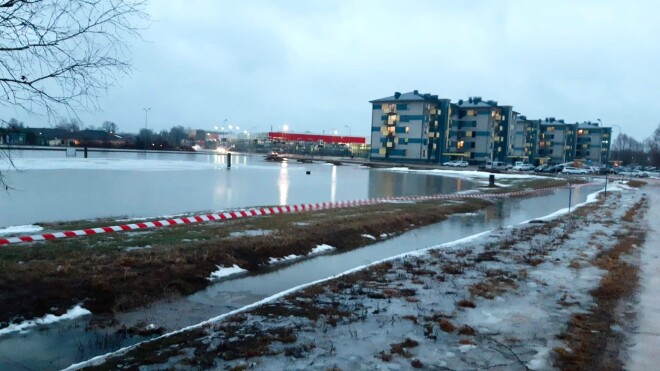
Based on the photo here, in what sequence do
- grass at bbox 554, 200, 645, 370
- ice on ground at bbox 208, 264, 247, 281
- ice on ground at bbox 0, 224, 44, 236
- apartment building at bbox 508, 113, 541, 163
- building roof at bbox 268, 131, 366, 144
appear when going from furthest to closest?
building roof at bbox 268, 131, 366, 144, apartment building at bbox 508, 113, 541, 163, ice on ground at bbox 0, 224, 44, 236, ice on ground at bbox 208, 264, 247, 281, grass at bbox 554, 200, 645, 370

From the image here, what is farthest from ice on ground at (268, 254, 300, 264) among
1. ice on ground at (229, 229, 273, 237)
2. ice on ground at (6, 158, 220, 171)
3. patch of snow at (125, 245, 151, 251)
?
ice on ground at (6, 158, 220, 171)

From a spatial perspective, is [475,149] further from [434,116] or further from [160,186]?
[160,186]

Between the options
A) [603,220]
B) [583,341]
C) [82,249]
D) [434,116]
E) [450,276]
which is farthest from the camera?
[434,116]

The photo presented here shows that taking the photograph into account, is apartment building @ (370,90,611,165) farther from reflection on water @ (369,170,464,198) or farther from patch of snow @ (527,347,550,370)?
patch of snow @ (527,347,550,370)

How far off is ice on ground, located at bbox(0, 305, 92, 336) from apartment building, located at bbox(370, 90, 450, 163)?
108 metres

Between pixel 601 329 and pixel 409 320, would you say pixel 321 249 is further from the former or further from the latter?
pixel 601 329

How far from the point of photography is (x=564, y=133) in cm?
16338

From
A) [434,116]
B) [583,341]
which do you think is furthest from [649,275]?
[434,116]

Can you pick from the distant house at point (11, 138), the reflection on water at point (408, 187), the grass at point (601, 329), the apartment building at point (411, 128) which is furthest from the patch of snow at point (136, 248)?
the apartment building at point (411, 128)

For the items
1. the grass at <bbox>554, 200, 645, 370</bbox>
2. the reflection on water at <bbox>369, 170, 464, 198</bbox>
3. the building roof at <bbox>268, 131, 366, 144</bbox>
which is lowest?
the reflection on water at <bbox>369, 170, 464, 198</bbox>

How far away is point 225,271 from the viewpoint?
42.8ft

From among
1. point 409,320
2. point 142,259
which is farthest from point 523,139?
point 409,320

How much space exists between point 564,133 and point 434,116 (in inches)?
2758

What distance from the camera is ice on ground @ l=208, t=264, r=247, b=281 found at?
41.2 ft
